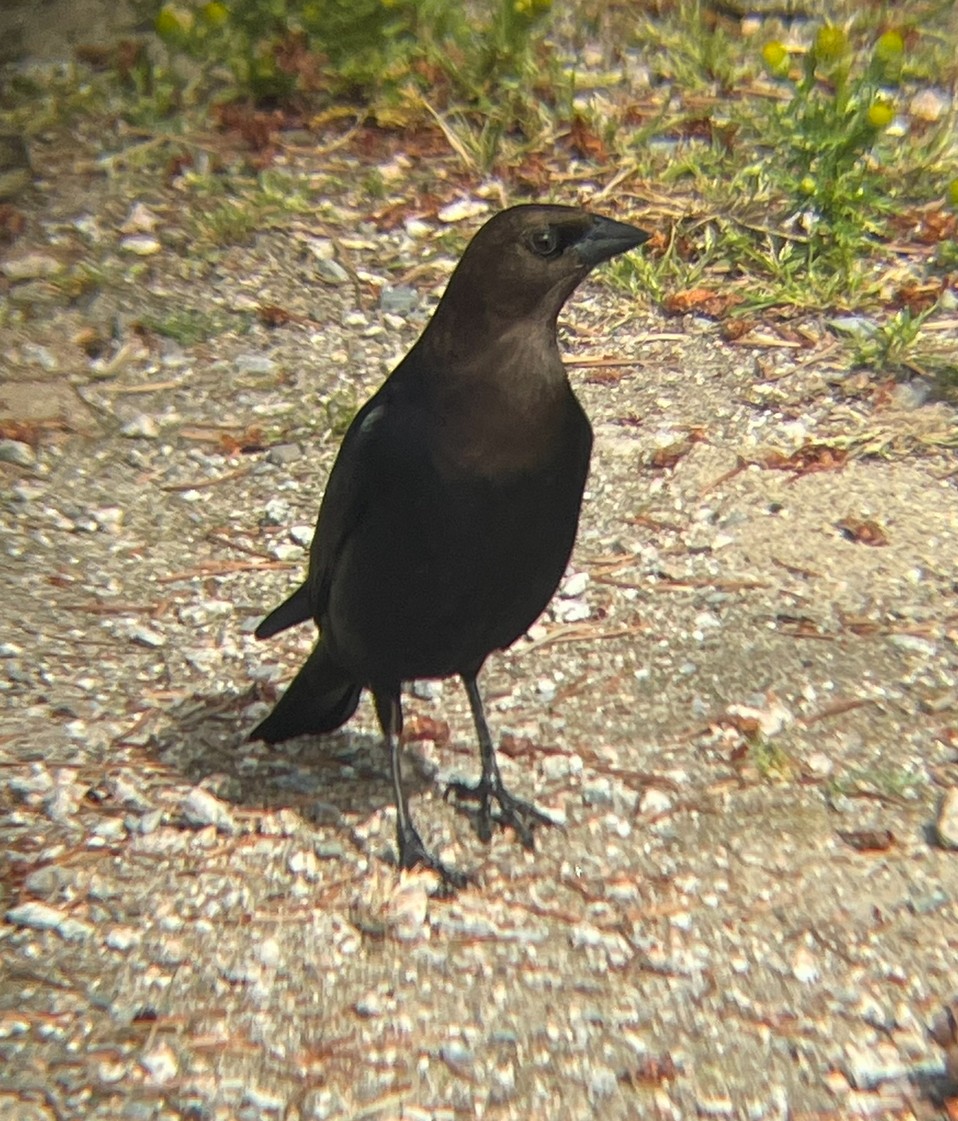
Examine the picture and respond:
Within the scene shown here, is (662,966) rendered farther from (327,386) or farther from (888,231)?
(888,231)

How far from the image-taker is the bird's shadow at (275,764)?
331cm

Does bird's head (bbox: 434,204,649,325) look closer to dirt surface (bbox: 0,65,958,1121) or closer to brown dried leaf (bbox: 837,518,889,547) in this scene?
dirt surface (bbox: 0,65,958,1121)

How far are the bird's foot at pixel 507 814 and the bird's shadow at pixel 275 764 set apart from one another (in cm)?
19

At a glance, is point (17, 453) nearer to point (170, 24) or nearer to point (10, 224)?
point (10, 224)

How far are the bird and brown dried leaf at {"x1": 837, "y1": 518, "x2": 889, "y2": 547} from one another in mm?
1283

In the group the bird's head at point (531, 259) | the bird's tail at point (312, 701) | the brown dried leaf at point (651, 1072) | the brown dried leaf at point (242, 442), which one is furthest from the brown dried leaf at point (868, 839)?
the brown dried leaf at point (242, 442)

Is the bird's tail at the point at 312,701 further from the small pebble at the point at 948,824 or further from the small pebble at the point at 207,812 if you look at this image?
the small pebble at the point at 948,824

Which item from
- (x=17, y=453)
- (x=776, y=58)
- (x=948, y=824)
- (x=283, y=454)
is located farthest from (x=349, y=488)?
(x=776, y=58)

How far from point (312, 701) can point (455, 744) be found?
0.36 meters

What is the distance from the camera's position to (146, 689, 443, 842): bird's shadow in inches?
130

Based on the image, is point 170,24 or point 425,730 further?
point 170,24

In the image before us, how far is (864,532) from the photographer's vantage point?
4.04 m

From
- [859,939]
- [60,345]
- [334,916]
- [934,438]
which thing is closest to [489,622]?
[334,916]

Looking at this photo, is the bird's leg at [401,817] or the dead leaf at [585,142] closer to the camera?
the bird's leg at [401,817]
